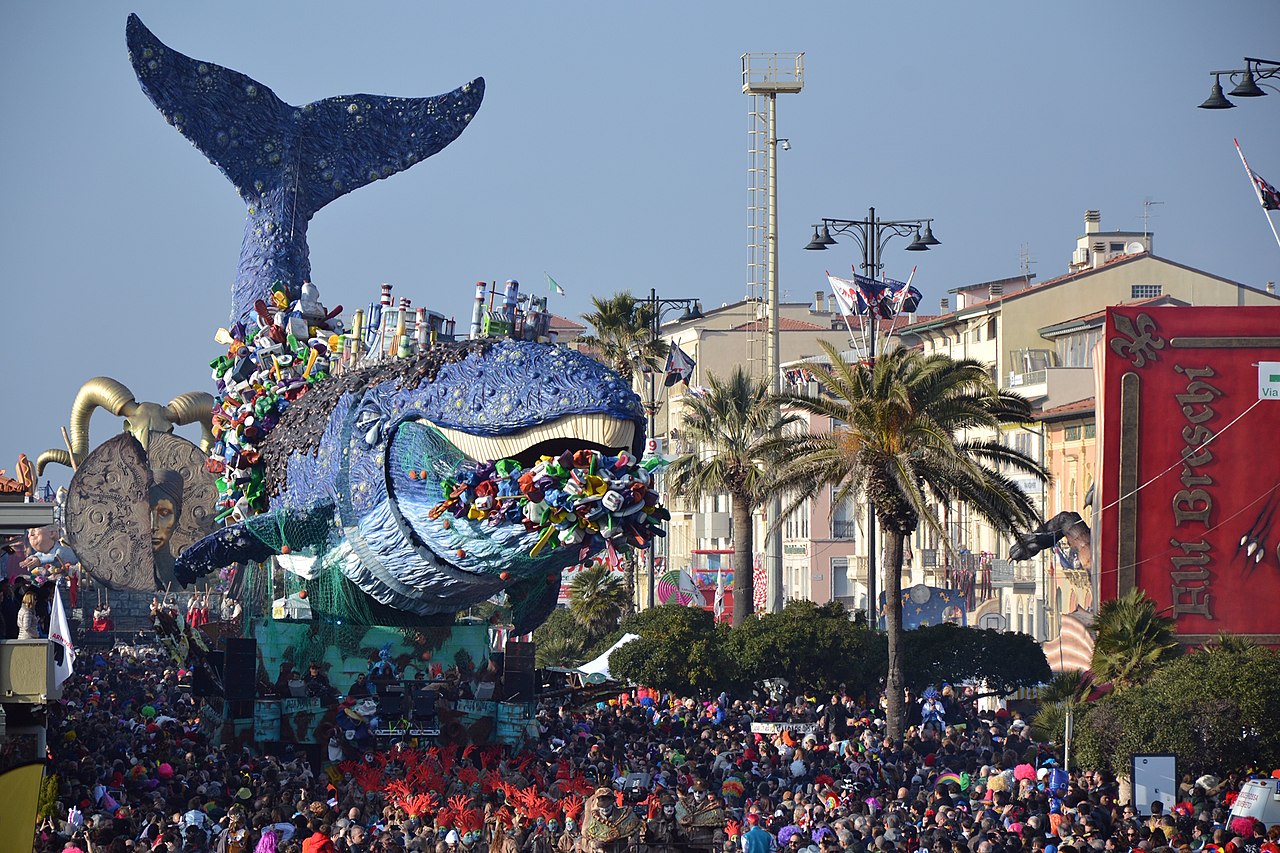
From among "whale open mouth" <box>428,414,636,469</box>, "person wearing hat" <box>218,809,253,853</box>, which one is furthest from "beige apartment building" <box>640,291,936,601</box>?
"person wearing hat" <box>218,809,253,853</box>

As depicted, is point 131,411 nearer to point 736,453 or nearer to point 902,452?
point 736,453

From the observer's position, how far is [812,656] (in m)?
36.5

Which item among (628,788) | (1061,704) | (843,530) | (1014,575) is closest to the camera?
(628,788)

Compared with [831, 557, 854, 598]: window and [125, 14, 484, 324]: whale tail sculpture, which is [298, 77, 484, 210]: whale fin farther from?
[831, 557, 854, 598]: window

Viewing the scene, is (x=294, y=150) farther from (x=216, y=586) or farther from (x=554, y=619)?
(x=216, y=586)

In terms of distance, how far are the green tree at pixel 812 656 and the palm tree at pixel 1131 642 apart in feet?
21.9

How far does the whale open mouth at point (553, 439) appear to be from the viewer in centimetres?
2527

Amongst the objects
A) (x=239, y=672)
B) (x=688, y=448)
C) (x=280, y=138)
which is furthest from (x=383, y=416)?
(x=688, y=448)

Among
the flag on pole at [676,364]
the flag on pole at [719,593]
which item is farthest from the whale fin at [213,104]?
the flag on pole at [719,593]

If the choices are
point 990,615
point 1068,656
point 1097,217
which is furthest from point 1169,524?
point 1097,217

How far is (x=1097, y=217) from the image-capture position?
72.2m

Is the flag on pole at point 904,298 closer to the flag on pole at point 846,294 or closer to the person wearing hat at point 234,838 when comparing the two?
the flag on pole at point 846,294

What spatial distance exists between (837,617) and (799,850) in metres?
20.6

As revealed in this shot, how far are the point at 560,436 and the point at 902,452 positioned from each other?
7.92 m
